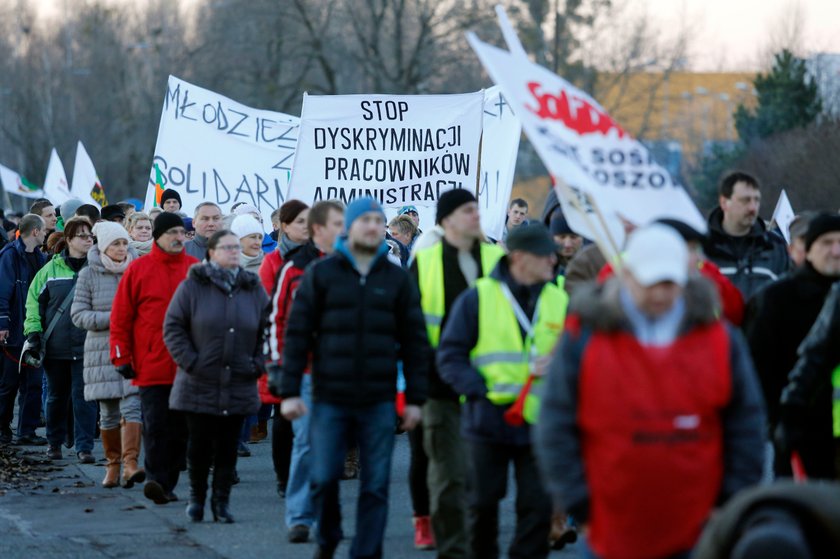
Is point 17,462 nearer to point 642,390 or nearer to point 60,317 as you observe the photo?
point 60,317

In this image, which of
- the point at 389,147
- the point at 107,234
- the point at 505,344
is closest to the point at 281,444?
the point at 107,234

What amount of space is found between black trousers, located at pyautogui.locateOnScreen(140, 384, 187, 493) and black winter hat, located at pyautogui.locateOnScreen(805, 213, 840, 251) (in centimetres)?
497

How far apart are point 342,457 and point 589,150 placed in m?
2.58

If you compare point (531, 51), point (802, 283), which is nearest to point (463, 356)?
point (802, 283)

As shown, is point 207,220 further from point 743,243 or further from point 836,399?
point 836,399

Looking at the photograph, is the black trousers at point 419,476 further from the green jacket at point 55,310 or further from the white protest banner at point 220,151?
the white protest banner at point 220,151

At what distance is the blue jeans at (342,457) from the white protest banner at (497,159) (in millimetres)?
6009

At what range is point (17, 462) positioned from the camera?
13.0 m

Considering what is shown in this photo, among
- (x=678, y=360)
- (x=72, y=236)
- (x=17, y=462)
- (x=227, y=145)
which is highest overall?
(x=227, y=145)

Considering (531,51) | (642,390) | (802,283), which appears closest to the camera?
(642,390)

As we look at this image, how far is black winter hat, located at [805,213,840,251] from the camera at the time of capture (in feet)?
24.3

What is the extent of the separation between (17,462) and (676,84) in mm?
96976

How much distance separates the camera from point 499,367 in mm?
7559

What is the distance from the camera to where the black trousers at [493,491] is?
742 centimetres
